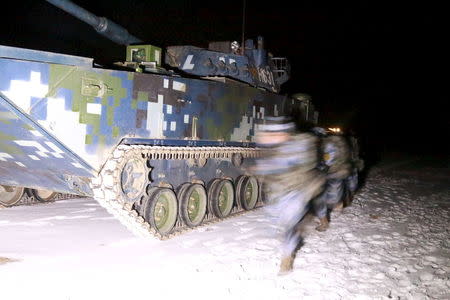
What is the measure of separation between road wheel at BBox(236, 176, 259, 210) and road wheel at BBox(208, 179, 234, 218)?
0.32 meters

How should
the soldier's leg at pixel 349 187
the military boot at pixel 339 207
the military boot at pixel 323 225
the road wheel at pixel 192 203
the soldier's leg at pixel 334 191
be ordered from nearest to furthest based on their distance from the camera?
the road wheel at pixel 192 203 → the military boot at pixel 323 225 → the soldier's leg at pixel 334 191 → the military boot at pixel 339 207 → the soldier's leg at pixel 349 187

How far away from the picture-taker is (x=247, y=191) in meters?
9.35

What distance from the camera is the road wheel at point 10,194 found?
820 centimetres

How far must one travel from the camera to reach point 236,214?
8.55 m

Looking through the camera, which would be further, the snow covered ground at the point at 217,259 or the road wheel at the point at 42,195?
the road wheel at the point at 42,195

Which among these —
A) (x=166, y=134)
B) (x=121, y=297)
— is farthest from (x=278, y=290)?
(x=166, y=134)

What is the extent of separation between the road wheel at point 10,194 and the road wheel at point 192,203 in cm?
343

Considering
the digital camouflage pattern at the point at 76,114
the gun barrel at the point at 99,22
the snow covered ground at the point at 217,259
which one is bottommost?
the snow covered ground at the point at 217,259

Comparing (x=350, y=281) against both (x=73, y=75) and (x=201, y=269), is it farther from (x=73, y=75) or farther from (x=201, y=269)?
(x=73, y=75)

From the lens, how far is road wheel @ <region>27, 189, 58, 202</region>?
866cm

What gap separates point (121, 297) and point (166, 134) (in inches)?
107

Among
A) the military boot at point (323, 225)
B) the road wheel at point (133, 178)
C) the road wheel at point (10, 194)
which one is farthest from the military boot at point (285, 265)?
the road wheel at point (10, 194)

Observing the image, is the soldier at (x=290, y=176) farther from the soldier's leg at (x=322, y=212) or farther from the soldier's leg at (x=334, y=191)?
the soldier's leg at (x=334, y=191)

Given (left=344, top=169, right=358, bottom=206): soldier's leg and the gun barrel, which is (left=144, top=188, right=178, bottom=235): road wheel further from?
(left=344, top=169, right=358, bottom=206): soldier's leg
